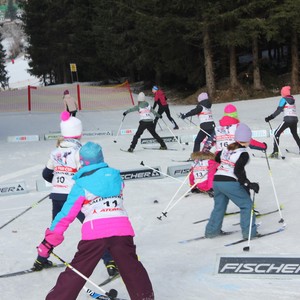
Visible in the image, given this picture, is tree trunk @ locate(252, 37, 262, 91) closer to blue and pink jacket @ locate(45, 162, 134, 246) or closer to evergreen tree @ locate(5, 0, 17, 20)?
blue and pink jacket @ locate(45, 162, 134, 246)

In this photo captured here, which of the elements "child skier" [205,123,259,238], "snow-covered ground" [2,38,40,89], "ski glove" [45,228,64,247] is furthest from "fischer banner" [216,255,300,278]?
"snow-covered ground" [2,38,40,89]

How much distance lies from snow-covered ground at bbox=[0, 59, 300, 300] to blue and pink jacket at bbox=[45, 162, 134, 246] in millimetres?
1089

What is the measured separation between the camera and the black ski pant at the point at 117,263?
12.6 ft

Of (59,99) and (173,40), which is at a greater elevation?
(173,40)

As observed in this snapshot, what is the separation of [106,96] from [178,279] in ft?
84.4

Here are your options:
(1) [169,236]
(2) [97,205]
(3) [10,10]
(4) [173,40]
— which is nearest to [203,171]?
(1) [169,236]

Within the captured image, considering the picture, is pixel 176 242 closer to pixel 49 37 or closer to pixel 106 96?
pixel 106 96

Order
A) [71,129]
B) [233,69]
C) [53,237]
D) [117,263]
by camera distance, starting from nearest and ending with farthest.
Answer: [117,263], [53,237], [71,129], [233,69]

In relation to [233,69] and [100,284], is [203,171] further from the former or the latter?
[233,69]

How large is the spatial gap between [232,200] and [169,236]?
1.16m

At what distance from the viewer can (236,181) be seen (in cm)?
594

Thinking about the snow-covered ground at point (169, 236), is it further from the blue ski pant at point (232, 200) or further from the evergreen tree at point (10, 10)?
the evergreen tree at point (10, 10)

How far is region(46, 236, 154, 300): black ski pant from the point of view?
151 inches

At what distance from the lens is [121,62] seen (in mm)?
35188
